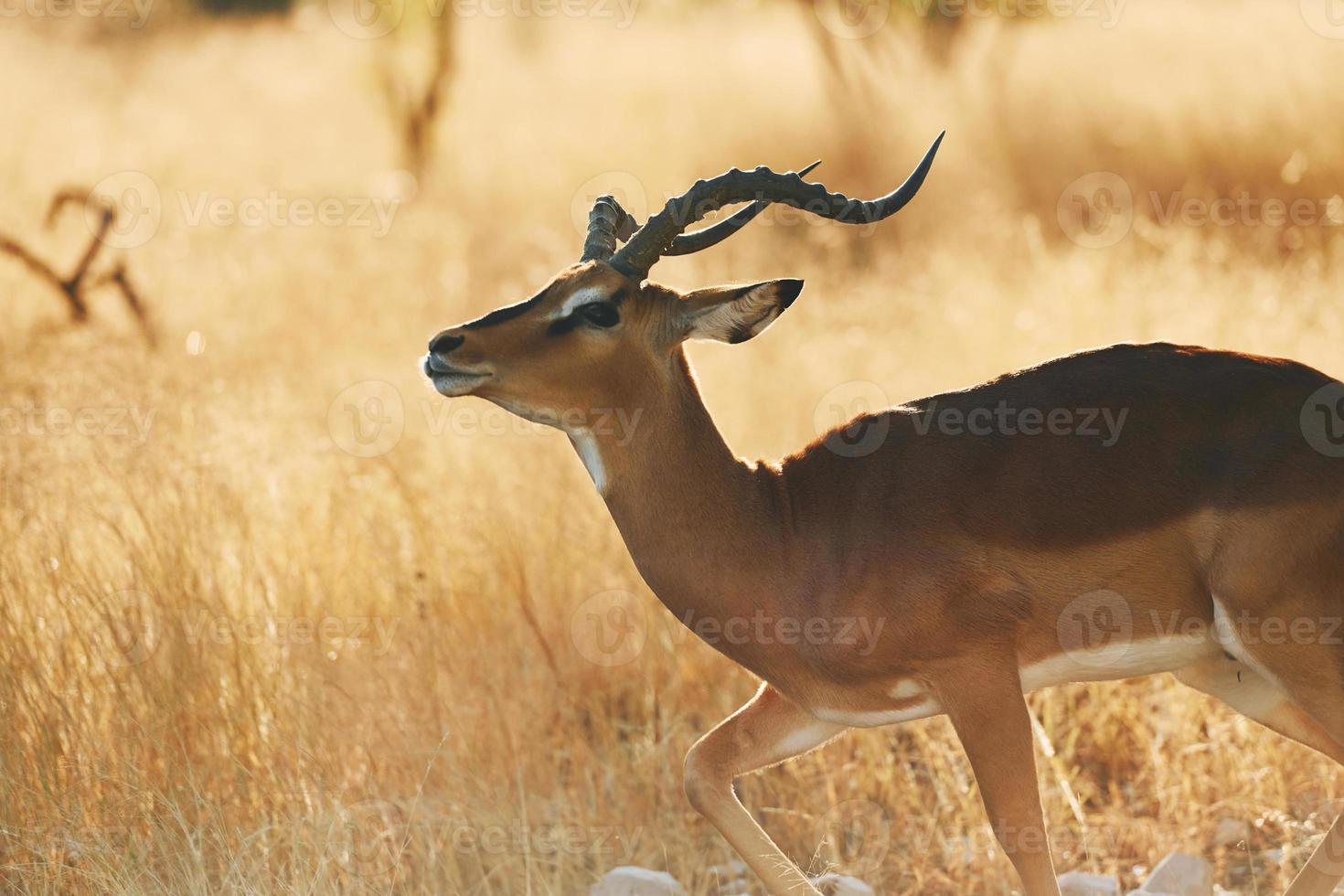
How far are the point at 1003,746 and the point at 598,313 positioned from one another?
1.64 meters

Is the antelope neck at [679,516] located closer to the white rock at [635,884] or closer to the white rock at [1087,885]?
the white rock at [635,884]

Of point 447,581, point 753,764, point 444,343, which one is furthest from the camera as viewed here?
point 447,581

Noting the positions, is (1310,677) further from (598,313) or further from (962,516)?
(598,313)

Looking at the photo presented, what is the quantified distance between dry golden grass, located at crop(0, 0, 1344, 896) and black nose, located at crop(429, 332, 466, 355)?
1.48 metres

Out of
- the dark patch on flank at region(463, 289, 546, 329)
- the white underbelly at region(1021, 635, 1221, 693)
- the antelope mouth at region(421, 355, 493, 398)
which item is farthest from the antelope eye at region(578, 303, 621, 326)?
the white underbelly at region(1021, 635, 1221, 693)

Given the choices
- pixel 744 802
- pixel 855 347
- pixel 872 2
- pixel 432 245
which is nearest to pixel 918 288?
pixel 855 347

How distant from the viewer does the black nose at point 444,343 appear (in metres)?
4.39

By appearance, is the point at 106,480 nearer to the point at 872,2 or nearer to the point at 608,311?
the point at 608,311

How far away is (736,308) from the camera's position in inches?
178

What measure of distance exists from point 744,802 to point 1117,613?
1865 mm

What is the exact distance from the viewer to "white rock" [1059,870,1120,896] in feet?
16.6

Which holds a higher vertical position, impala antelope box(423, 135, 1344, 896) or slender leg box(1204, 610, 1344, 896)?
impala antelope box(423, 135, 1344, 896)

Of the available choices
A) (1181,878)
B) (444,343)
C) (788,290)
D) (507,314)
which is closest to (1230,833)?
(1181,878)

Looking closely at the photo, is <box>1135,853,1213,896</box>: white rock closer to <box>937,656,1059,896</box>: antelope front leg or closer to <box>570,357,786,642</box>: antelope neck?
<box>937,656,1059,896</box>: antelope front leg
